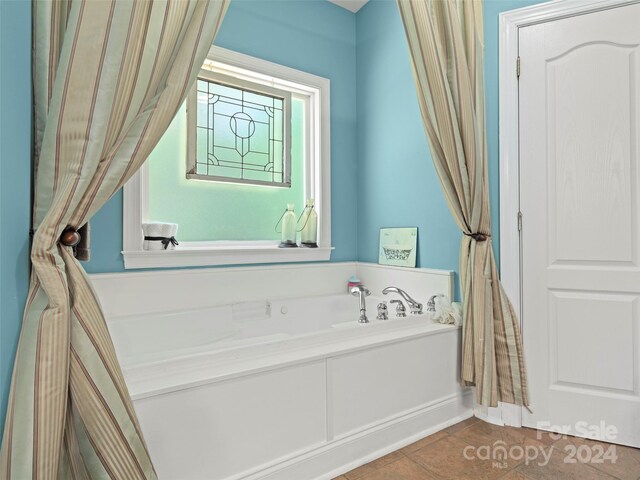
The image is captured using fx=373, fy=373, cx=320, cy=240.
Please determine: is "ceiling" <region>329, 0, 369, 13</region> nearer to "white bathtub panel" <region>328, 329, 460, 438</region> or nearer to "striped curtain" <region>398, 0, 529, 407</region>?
"striped curtain" <region>398, 0, 529, 407</region>

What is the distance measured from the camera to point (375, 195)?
9.50ft

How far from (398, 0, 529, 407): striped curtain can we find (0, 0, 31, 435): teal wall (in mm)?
1486

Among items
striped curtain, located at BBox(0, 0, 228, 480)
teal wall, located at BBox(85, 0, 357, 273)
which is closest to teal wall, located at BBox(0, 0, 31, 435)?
striped curtain, located at BBox(0, 0, 228, 480)

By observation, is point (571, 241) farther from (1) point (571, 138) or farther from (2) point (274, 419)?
(2) point (274, 419)

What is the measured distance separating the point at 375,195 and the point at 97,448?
7.75 feet

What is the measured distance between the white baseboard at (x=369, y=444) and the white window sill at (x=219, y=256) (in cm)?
128

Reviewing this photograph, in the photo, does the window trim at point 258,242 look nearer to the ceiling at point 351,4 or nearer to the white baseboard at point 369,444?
the ceiling at point 351,4

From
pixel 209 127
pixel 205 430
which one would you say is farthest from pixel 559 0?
pixel 205 430

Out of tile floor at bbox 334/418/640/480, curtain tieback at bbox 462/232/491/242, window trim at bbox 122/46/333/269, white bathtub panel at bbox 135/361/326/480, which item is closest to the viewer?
→ white bathtub panel at bbox 135/361/326/480

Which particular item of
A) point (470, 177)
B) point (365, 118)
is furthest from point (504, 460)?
point (365, 118)

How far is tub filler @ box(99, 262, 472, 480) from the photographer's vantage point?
4.22 ft

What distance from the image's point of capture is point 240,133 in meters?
2.62

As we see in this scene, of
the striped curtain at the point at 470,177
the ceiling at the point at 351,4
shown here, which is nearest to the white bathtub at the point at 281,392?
the striped curtain at the point at 470,177

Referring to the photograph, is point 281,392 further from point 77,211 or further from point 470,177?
point 470,177
